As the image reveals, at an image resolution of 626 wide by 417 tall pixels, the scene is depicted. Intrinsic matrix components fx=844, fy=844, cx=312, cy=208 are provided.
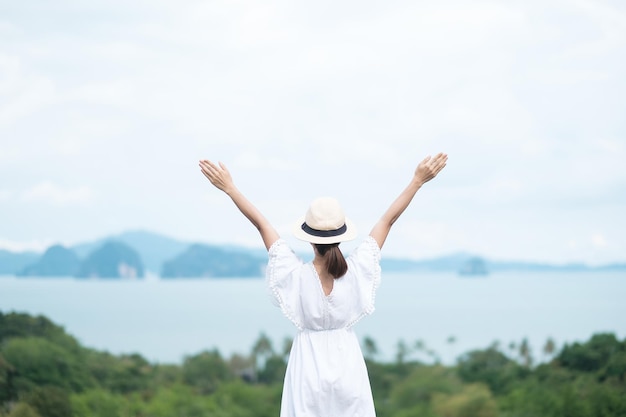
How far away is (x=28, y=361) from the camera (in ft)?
60.0

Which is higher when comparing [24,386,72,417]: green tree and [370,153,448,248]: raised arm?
[370,153,448,248]: raised arm

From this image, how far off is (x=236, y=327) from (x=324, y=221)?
53.6m

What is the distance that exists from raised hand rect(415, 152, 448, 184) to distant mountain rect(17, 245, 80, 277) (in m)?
26.7

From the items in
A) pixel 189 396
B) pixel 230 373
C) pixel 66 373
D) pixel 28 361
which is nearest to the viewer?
pixel 28 361

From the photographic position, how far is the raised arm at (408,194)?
2.86 metres

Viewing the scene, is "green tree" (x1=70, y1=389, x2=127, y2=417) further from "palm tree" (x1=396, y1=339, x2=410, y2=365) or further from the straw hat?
the straw hat

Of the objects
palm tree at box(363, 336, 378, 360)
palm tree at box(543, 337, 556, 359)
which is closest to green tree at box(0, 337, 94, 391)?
palm tree at box(363, 336, 378, 360)

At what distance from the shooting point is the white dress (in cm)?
277

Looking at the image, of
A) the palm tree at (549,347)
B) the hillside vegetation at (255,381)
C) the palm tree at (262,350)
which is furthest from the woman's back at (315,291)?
the palm tree at (262,350)

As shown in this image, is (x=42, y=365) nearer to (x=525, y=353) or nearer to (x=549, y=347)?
(x=525, y=353)

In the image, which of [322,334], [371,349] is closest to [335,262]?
[322,334]

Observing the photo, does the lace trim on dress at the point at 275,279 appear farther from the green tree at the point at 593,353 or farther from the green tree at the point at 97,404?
the green tree at the point at 593,353

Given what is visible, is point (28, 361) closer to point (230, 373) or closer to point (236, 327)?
point (230, 373)

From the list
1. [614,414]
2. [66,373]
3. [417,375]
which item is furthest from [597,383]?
[66,373]
